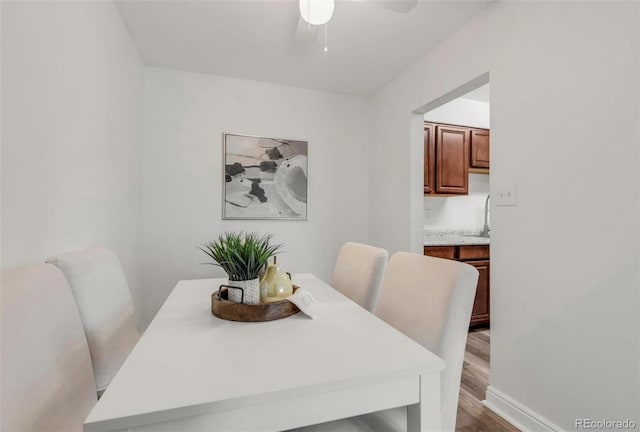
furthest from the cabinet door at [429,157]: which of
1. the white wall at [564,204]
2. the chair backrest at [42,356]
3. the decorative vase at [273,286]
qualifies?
the chair backrest at [42,356]

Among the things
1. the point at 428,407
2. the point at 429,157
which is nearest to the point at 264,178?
the point at 429,157

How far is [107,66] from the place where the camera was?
1.82 m

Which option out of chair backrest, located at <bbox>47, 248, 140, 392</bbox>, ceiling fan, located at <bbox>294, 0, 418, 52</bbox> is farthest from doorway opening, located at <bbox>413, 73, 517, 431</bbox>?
chair backrest, located at <bbox>47, 248, 140, 392</bbox>

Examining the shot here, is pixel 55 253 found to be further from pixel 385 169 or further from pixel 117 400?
pixel 385 169

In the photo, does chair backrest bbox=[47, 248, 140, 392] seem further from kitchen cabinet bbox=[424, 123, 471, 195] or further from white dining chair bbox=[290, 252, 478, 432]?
kitchen cabinet bbox=[424, 123, 471, 195]

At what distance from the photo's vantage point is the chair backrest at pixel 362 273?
1503 millimetres

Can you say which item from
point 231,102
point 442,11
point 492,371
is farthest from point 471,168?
point 231,102

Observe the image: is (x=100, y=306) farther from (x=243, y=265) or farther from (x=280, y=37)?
(x=280, y=37)

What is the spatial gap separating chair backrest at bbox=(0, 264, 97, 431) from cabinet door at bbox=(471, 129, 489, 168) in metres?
3.54

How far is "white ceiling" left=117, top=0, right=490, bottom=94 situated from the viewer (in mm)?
1955

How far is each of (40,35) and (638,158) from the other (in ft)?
7.81

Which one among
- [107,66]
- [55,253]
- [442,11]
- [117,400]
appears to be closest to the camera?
[117,400]

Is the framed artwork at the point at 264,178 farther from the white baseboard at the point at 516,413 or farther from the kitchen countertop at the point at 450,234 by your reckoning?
the white baseboard at the point at 516,413

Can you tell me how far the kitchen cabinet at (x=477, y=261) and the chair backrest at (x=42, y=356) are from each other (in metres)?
2.56
